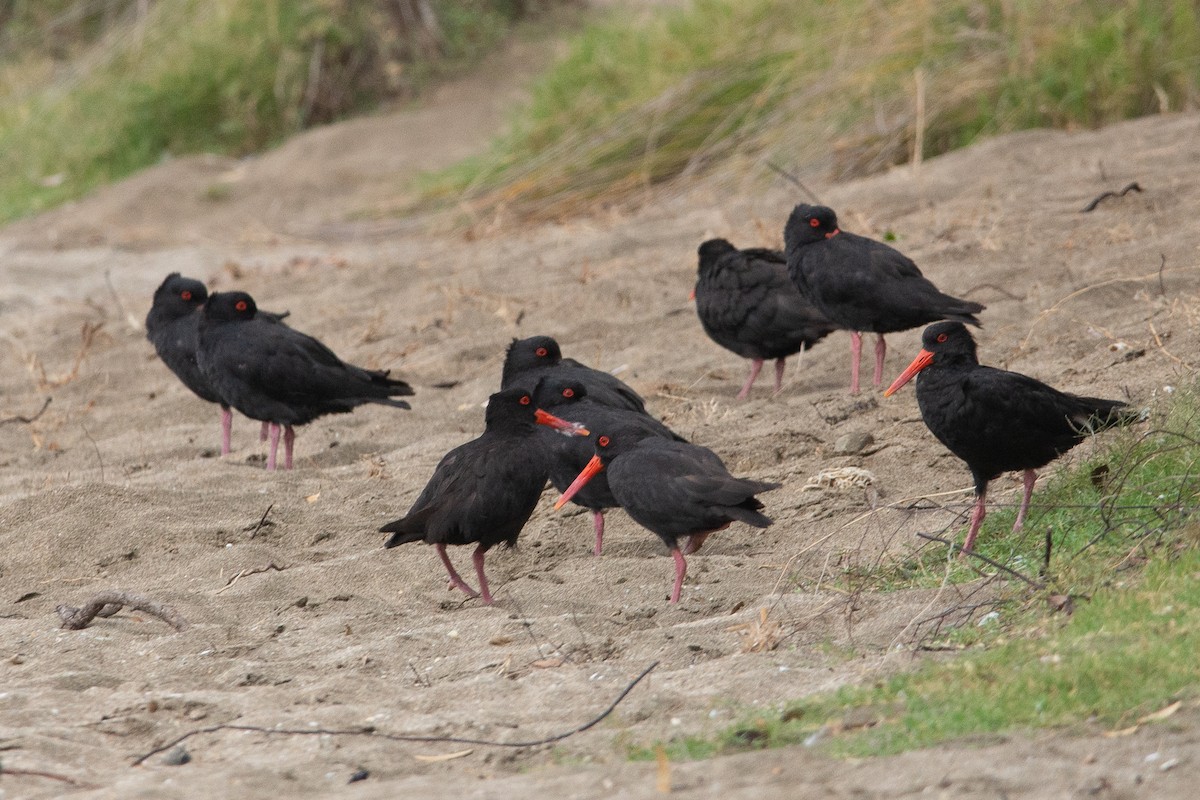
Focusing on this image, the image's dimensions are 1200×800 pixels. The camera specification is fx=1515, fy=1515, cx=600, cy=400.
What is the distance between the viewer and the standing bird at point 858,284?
6.78 m

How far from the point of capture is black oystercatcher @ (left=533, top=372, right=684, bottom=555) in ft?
18.2

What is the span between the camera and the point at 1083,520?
472cm

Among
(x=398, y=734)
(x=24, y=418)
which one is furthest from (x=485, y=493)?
(x=24, y=418)

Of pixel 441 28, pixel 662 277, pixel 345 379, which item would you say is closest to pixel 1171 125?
pixel 662 277

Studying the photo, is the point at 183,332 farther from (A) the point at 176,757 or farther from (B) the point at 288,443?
(A) the point at 176,757

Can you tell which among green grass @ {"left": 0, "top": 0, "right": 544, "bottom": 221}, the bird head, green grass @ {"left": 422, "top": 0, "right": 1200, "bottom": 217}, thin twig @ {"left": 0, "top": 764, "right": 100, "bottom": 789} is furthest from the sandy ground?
green grass @ {"left": 0, "top": 0, "right": 544, "bottom": 221}

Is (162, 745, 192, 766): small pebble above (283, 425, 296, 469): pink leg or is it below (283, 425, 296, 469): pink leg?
above

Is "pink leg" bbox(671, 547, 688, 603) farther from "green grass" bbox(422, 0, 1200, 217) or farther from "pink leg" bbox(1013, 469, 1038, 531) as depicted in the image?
"green grass" bbox(422, 0, 1200, 217)

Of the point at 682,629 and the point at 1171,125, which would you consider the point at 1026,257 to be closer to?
the point at 1171,125

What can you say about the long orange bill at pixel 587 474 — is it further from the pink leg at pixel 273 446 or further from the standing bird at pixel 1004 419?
the pink leg at pixel 273 446

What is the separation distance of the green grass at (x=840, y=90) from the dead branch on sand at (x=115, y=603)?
6955 millimetres

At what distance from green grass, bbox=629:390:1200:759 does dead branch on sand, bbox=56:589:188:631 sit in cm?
195

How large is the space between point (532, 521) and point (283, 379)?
1.73m

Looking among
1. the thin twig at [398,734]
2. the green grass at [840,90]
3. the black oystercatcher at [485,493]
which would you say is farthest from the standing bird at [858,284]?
the green grass at [840,90]
